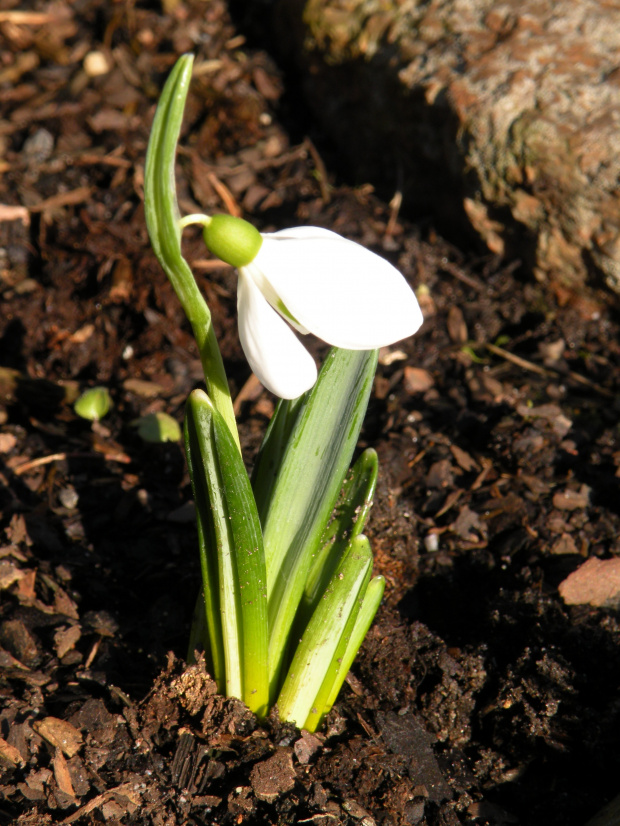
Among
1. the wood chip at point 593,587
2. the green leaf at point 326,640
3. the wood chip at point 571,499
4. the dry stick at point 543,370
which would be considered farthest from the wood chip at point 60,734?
→ the dry stick at point 543,370

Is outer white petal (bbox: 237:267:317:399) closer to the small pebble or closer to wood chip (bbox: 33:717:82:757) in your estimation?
wood chip (bbox: 33:717:82:757)

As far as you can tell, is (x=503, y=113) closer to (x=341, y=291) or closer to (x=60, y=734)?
(x=341, y=291)

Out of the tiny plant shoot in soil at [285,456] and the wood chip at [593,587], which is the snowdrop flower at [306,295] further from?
the wood chip at [593,587]

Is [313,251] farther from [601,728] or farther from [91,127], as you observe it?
[91,127]

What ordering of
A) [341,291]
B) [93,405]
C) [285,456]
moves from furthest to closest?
[93,405]
[285,456]
[341,291]

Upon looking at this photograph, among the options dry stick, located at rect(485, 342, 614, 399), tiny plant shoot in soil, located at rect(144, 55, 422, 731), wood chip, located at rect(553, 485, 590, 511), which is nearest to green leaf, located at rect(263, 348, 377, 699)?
tiny plant shoot in soil, located at rect(144, 55, 422, 731)

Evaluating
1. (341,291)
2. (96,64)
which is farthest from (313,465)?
(96,64)
